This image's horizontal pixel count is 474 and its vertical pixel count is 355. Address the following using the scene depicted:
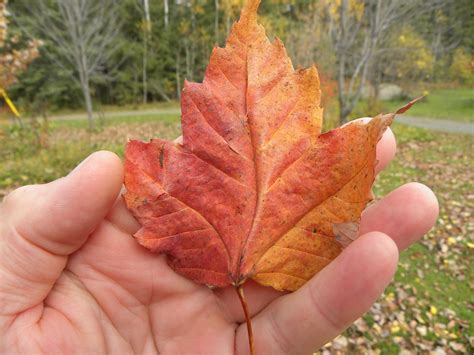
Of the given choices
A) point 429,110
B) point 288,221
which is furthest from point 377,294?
point 429,110

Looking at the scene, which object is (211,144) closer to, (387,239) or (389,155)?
(387,239)

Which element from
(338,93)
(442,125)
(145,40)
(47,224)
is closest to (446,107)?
(442,125)

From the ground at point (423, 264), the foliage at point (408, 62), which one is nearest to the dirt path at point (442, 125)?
the ground at point (423, 264)

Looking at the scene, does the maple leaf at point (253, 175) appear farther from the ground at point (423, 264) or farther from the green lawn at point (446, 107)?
the green lawn at point (446, 107)

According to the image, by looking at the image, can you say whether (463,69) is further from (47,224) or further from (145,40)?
(47,224)

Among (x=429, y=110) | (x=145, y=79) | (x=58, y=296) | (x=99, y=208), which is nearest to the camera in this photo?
(x=99, y=208)


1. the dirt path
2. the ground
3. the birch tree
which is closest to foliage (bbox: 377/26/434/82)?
the dirt path

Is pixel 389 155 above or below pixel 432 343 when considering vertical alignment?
above
